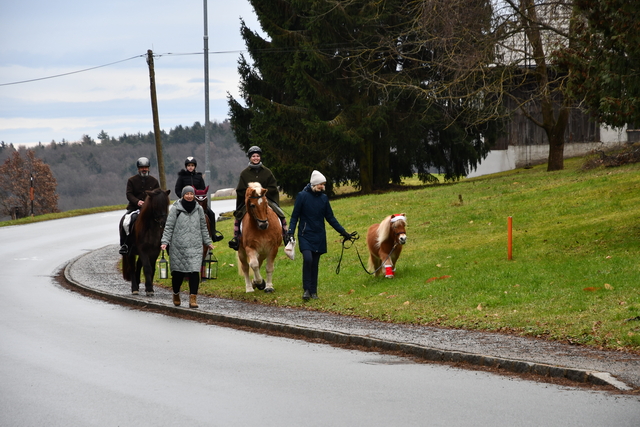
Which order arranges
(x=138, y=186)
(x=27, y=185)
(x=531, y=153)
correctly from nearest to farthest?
(x=138, y=186), (x=531, y=153), (x=27, y=185)

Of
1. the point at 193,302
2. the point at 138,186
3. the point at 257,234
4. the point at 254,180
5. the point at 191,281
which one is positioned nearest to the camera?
the point at 193,302

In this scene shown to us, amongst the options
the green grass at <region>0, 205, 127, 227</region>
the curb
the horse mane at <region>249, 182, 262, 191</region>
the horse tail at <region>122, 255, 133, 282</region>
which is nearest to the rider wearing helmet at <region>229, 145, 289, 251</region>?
the horse mane at <region>249, 182, 262, 191</region>

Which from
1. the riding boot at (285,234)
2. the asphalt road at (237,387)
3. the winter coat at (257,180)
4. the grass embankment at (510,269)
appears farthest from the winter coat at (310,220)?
the asphalt road at (237,387)

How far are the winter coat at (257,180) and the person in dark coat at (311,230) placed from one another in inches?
60.4

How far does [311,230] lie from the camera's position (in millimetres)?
14289

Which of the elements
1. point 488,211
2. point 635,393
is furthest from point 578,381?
point 488,211

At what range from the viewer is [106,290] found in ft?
55.8

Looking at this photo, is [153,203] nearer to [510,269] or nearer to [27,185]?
[510,269]

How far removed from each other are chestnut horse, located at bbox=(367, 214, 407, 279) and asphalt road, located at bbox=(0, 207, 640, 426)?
4.41 metres

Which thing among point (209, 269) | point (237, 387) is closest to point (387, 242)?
point (209, 269)

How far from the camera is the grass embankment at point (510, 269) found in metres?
11.0

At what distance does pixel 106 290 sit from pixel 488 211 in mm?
11984

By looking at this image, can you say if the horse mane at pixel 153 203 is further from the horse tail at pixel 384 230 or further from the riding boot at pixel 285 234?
the horse tail at pixel 384 230

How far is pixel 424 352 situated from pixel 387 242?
20.2 feet
